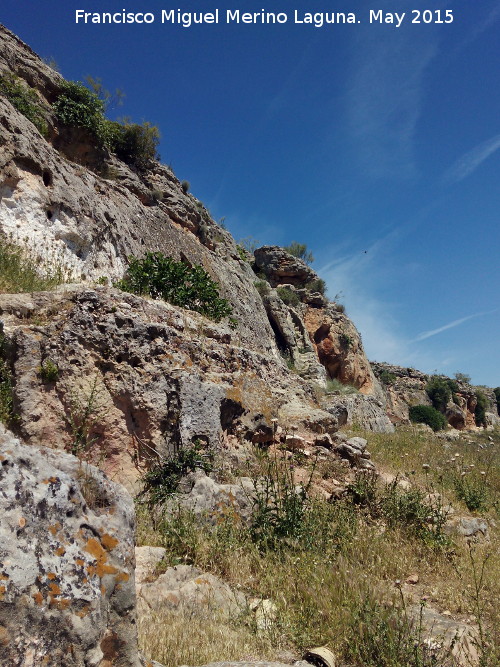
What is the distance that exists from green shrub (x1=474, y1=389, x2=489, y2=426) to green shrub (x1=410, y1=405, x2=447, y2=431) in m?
11.3

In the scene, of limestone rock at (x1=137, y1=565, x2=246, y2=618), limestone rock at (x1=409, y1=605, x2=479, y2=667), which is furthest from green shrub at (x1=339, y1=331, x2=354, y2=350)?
limestone rock at (x1=137, y1=565, x2=246, y2=618)

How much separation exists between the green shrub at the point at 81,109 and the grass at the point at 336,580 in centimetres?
1273

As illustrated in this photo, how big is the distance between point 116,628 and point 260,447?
4.77 m

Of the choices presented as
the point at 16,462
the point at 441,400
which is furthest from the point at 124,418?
the point at 441,400

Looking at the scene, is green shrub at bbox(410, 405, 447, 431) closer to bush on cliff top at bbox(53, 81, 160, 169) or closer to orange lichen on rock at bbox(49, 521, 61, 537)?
bush on cliff top at bbox(53, 81, 160, 169)

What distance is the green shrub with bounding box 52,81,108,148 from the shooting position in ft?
42.0

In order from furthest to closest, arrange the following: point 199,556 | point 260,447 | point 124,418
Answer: point 260,447 → point 124,418 → point 199,556

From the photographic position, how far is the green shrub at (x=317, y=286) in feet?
88.7

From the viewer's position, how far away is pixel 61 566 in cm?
183

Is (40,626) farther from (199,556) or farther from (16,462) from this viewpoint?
(199,556)

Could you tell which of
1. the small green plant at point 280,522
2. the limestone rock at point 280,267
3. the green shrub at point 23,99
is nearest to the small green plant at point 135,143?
the green shrub at point 23,99

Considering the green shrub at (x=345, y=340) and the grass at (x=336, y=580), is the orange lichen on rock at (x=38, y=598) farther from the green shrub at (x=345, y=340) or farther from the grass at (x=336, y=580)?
the green shrub at (x=345, y=340)

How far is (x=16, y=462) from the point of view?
195cm

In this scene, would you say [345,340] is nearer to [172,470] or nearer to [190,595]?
[172,470]
